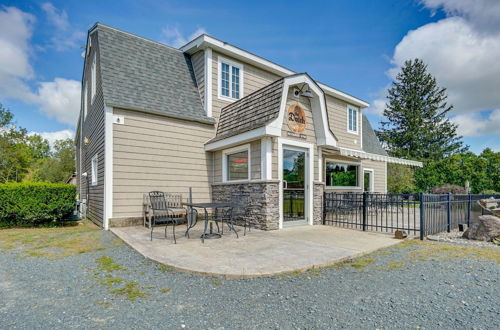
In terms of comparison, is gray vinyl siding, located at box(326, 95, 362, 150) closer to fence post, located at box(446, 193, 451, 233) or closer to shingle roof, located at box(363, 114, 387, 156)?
shingle roof, located at box(363, 114, 387, 156)

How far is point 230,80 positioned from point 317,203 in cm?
554

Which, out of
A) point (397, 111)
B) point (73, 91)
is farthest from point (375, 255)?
point (73, 91)

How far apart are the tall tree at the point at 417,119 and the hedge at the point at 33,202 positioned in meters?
33.4

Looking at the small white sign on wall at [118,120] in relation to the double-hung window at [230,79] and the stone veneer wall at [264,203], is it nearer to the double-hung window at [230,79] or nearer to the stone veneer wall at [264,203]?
the double-hung window at [230,79]

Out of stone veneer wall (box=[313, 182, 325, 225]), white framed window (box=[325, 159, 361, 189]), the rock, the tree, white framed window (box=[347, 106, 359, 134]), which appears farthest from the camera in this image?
the tree

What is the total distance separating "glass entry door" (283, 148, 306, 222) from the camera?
27.0 ft

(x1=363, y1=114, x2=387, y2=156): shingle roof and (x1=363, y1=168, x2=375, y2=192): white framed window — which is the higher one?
(x1=363, y1=114, x2=387, y2=156): shingle roof

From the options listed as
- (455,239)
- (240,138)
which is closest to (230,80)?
(240,138)

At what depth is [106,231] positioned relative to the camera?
7609 mm

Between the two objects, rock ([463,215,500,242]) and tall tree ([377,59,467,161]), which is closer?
rock ([463,215,500,242])

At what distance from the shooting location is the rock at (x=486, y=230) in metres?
6.52

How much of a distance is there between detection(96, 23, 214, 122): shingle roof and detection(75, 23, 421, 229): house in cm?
4

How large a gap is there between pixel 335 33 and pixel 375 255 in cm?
1159

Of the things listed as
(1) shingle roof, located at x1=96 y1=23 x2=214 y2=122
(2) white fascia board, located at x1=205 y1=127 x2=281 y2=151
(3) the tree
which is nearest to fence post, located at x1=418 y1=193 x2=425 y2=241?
(2) white fascia board, located at x1=205 y1=127 x2=281 y2=151
